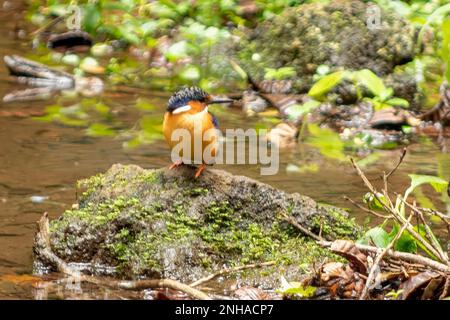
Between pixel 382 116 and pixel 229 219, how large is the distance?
317 cm

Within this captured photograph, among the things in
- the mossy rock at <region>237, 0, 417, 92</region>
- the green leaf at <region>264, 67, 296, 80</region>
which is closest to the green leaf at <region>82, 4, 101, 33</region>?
the mossy rock at <region>237, 0, 417, 92</region>

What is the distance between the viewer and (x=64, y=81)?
8.66 m

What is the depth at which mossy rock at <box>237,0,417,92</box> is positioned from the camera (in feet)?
27.6

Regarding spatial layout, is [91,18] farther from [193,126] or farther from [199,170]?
[193,126]

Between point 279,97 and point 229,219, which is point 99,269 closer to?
point 229,219

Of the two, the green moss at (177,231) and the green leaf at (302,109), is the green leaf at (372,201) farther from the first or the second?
the green leaf at (302,109)

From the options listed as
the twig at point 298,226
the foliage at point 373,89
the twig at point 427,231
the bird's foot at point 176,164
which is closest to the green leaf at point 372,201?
the twig at point 298,226

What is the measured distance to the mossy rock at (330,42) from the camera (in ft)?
27.6

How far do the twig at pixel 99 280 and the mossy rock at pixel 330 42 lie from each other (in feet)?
14.0

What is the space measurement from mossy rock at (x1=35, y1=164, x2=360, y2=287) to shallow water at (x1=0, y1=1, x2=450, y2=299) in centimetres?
35

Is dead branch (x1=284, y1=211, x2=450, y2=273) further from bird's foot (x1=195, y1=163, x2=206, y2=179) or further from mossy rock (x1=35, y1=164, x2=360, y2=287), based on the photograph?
bird's foot (x1=195, y1=163, x2=206, y2=179)

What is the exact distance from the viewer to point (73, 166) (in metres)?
6.19

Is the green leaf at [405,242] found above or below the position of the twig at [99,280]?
above
